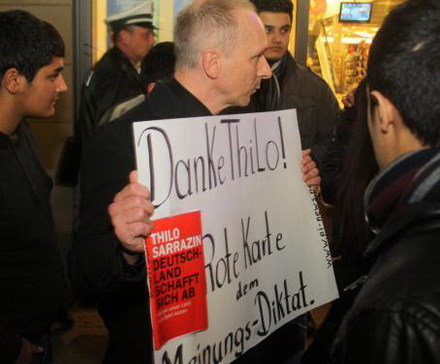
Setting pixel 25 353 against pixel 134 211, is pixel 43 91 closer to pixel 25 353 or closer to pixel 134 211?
pixel 25 353

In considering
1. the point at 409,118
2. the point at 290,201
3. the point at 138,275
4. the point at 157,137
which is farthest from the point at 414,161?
the point at 290,201

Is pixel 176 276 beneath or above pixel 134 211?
beneath

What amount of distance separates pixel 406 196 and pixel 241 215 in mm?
855

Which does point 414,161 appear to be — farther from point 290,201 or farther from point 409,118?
point 290,201

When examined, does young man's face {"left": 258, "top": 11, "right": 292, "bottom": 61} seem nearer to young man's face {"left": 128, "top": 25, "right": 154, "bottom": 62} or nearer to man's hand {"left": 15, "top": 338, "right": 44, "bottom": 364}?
young man's face {"left": 128, "top": 25, "right": 154, "bottom": 62}

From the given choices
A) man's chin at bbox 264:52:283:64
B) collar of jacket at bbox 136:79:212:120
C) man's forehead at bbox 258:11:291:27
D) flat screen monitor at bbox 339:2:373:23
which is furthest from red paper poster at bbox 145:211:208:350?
flat screen monitor at bbox 339:2:373:23

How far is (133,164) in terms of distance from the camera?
192 centimetres

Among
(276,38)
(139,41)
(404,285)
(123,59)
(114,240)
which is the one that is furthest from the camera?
(139,41)

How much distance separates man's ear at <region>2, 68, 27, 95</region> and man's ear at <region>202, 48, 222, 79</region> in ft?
2.98

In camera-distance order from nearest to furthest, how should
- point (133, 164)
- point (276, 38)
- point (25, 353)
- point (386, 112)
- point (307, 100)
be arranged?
point (386, 112)
point (133, 164)
point (25, 353)
point (276, 38)
point (307, 100)

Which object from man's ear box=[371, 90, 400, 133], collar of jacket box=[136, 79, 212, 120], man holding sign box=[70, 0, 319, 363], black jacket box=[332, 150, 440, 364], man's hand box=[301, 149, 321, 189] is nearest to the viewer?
black jacket box=[332, 150, 440, 364]

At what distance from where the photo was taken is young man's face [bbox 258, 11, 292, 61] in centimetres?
411

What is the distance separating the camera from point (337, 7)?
5.78 m

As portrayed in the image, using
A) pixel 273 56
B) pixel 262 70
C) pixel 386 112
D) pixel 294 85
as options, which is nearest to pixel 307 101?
pixel 294 85
